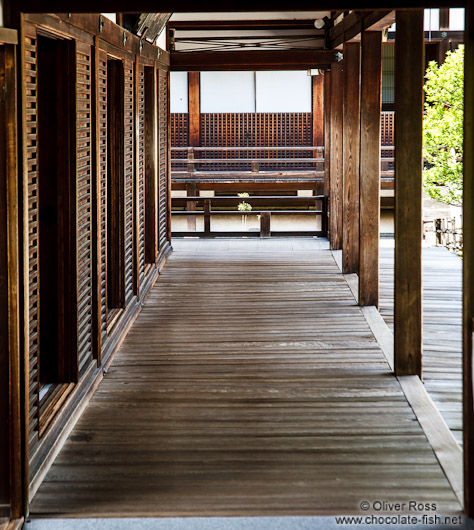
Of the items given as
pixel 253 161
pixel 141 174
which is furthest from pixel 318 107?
pixel 141 174

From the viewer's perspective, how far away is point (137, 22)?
6461 millimetres

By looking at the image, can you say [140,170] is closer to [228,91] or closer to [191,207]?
[191,207]

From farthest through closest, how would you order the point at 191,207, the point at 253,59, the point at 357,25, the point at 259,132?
the point at 259,132 < the point at 191,207 < the point at 253,59 < the point at 357,25

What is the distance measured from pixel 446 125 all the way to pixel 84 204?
10080 mm

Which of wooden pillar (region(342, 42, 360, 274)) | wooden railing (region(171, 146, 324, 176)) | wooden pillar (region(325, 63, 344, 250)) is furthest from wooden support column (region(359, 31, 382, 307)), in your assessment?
wooden railing (region(171, 146, 324, 176))

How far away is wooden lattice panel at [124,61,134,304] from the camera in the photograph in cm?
611

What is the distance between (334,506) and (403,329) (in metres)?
1.95

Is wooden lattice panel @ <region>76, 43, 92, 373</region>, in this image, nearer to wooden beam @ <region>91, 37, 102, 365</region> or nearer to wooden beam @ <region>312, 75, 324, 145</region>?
wooden beam @ <region>91, 37, 102, 365</region>

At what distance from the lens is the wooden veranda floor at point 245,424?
3.31m

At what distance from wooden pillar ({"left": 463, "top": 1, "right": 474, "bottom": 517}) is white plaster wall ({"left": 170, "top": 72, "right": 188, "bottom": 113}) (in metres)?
12.6

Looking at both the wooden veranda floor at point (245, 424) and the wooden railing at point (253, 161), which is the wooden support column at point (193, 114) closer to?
the wooden railing at point (253, 161)

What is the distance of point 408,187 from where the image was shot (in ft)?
15.9

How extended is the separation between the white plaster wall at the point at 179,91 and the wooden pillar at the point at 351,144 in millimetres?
7665

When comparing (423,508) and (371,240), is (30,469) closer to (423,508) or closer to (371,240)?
(423,508)
